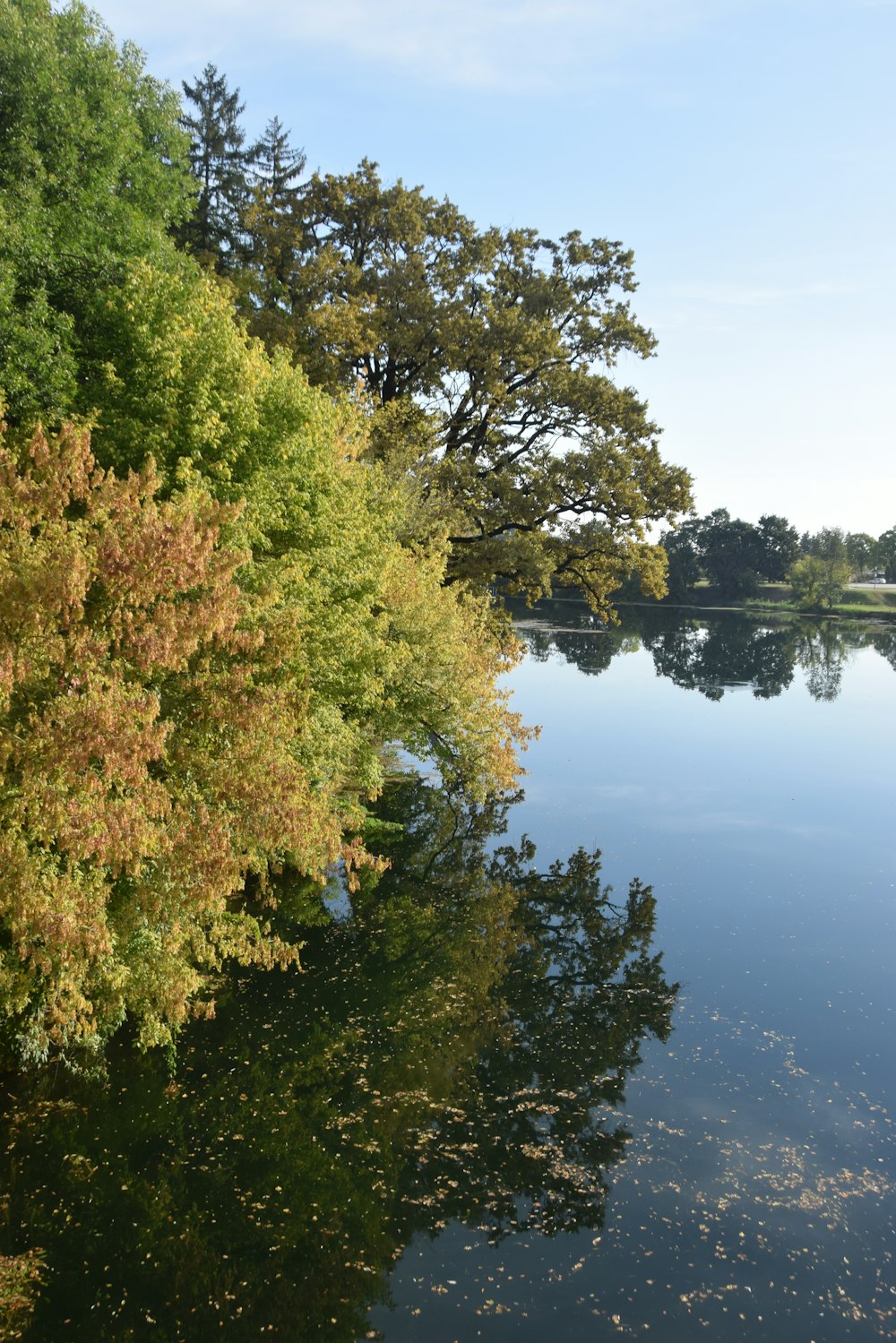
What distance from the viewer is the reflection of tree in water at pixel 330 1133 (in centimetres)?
1249

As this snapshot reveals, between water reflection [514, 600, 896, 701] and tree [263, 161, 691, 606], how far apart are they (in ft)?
90.0

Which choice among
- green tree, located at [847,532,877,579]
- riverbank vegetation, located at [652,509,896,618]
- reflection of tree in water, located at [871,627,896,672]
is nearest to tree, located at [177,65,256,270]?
reflection of tree in water, located at [871,627,896,672]

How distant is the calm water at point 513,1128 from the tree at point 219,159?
32714 millimetres

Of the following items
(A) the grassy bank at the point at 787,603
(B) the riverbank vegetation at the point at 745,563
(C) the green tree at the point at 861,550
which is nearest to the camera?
(A) the grassy bank at the point at 787,603

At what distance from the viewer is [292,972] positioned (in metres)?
21.5

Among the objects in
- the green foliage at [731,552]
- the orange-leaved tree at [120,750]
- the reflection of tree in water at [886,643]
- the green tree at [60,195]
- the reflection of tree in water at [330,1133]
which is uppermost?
the green foliage at [731,552]

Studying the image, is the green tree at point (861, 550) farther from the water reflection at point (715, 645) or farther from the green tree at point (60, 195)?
the green tree at point (60, 195)

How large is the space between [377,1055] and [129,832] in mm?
7293

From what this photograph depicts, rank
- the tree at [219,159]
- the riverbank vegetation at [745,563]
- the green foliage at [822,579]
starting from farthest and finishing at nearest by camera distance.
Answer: the riverbank vegetation at [745,563] → the green foliage at [822,579] → the tree at [219,159]

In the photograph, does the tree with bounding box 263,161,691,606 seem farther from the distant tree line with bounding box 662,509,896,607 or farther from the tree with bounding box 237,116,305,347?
the distant tree line with bounding box 662,509,896,607

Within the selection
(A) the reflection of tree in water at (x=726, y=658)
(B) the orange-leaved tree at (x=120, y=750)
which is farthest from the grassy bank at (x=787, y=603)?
(B) the orange-leaved tree at (x=120, y=750)

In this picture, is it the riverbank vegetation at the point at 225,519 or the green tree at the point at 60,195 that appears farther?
the green tree at the point at 60,195

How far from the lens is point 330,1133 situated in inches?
619

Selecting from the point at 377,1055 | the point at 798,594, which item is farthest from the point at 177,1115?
the point at 798,594
